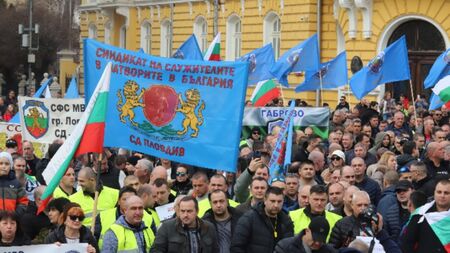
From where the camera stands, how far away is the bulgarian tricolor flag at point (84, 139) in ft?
35.0

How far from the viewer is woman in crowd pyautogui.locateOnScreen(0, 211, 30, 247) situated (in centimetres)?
998

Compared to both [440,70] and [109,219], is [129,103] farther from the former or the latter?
[440,70]

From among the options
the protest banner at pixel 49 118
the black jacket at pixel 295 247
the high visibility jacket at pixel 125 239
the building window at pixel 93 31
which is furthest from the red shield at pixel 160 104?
the building window at pixel 93 31

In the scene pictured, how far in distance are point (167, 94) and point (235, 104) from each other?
2.94ft

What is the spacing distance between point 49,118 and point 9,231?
8.69 m

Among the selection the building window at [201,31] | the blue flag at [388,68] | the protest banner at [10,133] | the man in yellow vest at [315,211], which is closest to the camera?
the man in yellow vest at [315,211]

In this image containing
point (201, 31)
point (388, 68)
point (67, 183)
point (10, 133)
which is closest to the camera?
point (67, 183)

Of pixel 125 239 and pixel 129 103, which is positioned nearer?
pixel 125 239

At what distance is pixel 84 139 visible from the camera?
1094 cm

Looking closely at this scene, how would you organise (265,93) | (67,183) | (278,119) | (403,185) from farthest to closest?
(265,93) → (278,119) → (67,183) → (403,185)

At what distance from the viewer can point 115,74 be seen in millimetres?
13656

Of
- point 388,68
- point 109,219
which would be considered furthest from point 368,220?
point 388,68

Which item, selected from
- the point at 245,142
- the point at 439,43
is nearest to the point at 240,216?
the point at 245,142

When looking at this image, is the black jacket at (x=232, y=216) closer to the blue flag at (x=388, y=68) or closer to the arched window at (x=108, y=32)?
the blue flag at (x=388, y=68)
